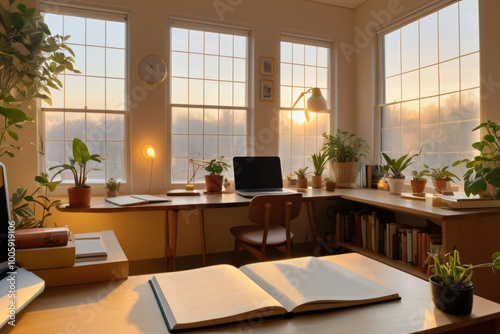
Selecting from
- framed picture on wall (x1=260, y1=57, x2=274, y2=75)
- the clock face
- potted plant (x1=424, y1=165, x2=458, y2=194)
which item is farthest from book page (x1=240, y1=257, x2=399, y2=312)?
framed picture on wall (x1=260, y1=57, x2=274, y2=75)

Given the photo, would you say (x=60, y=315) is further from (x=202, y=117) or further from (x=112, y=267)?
(x=202, y=117)

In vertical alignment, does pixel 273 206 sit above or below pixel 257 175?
below

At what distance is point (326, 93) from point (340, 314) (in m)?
4.08

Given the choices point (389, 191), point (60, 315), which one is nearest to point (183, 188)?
point (389, 191)

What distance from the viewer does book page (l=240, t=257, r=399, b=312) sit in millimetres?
897

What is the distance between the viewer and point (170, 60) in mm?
3854

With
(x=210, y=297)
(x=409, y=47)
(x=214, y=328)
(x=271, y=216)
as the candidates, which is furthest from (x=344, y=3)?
(x=214, y=328)

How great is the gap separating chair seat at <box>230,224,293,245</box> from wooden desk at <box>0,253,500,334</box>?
1.96 m

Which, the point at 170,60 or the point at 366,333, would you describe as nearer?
the point at 366,333

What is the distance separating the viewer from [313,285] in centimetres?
99

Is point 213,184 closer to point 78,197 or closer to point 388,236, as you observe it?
point 78,197

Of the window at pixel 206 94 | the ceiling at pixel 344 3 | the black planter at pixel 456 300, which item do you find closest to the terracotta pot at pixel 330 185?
the window at pixel 206 94

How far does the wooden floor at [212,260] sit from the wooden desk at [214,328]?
272 centimetres

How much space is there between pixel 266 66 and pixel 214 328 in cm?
371
